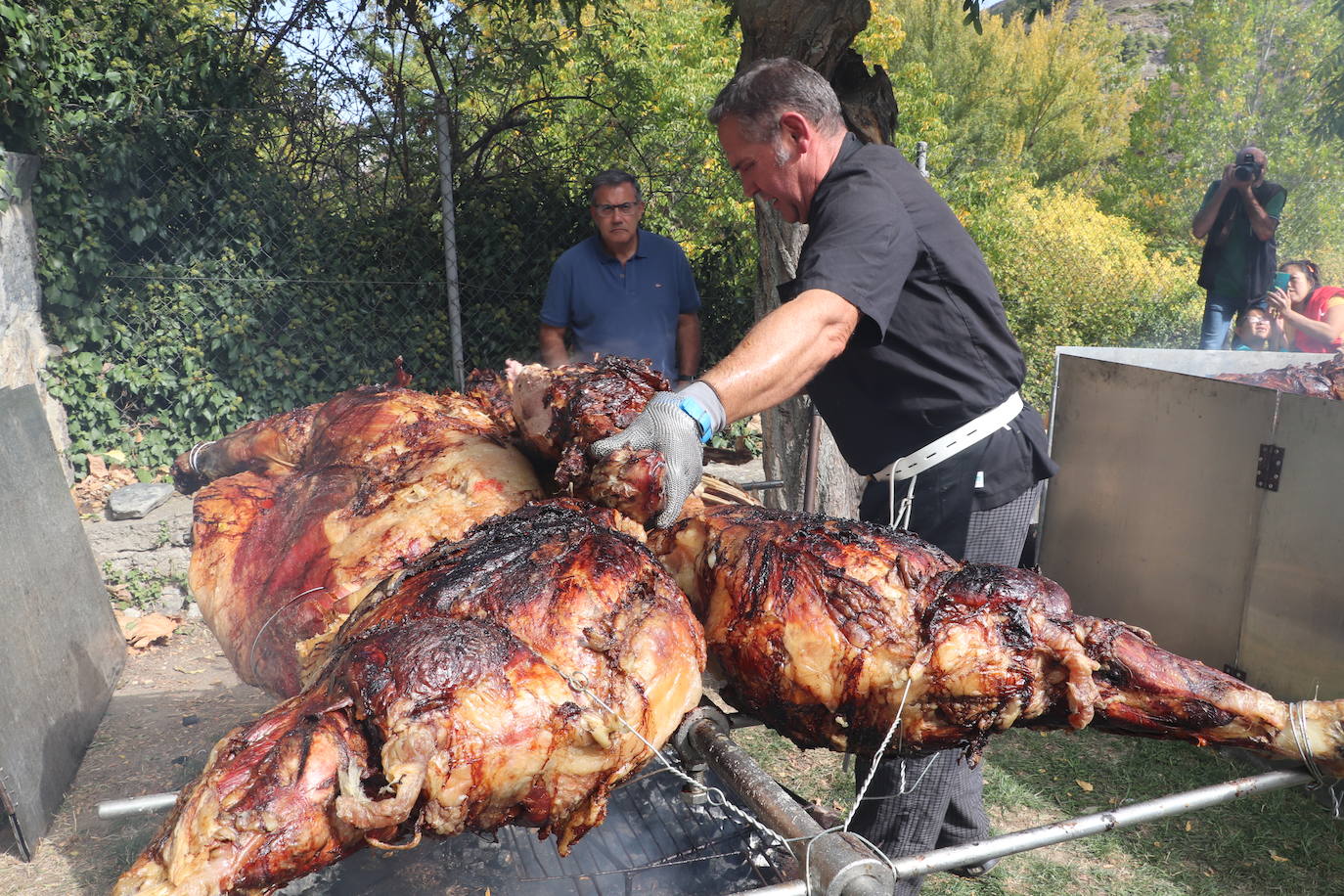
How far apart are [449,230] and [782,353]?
4772 mm

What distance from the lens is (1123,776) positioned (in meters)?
4.00

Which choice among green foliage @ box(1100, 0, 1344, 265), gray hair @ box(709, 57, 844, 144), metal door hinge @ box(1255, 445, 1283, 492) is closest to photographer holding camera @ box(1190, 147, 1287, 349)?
metal door hinge @ box(1255, 445, 1283, 492)

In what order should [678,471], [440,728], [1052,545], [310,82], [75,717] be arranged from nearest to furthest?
→ [440,728], [678,471], [75,717], [1052,545], [310,82]

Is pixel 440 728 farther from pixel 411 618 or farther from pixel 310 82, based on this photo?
pixel 310 82

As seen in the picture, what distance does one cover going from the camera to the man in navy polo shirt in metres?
5.23

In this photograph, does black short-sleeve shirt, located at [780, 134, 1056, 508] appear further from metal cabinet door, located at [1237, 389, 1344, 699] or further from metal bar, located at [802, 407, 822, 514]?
metal bar, located at [802, 407, 822, 514]

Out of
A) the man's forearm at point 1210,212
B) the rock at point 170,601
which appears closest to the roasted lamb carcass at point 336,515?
the rock at point 170,601

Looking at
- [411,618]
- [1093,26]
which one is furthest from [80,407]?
[1093,26]

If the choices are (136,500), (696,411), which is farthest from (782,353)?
(136,500)

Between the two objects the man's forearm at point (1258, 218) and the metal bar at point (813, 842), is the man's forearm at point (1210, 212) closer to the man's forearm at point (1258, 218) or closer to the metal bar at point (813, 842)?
the man's forearm at point (1258, 218)

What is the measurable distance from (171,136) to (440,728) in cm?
621

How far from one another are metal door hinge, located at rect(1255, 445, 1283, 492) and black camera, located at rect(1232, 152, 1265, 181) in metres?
5.24

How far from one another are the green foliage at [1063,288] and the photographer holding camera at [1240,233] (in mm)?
2815

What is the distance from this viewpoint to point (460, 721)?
1372mm
